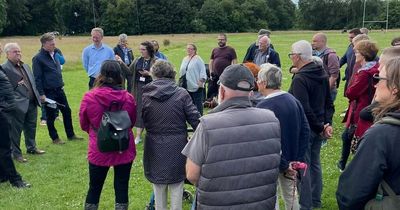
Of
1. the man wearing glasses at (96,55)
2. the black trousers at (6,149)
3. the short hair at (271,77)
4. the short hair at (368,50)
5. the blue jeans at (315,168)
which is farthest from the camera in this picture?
the man wearing glasses at (96,55)

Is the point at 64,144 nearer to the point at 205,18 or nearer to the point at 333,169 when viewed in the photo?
the point at 333,169

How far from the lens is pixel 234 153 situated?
350cm

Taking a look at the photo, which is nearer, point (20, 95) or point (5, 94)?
point (5, 94)

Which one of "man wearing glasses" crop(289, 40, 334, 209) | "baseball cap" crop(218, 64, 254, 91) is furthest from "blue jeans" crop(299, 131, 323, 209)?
"baseball cap" crop(218, 64, 254, 91)

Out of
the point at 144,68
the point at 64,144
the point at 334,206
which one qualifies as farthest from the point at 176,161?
the point at 64,144

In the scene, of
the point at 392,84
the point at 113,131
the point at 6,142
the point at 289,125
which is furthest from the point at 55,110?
the point at 392,84

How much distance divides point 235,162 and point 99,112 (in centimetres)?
221

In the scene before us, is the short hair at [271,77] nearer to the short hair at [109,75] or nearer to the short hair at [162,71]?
the short hair at [162,71]

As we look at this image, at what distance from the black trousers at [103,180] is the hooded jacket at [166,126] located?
15.5 inches

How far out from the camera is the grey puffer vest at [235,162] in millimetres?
3473

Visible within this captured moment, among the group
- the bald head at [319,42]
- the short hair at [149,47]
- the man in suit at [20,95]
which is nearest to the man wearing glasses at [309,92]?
the bald head at [319,42]

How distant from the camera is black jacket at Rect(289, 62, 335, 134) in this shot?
5.59m

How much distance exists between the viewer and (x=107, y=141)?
5.07 metres

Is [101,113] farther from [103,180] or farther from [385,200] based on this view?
[385,200]
